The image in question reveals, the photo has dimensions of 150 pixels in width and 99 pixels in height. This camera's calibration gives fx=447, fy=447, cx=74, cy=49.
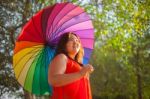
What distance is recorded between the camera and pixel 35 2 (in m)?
24.8

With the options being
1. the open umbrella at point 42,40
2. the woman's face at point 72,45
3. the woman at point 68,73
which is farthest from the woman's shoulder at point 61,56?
the open umbrella at point 42,40

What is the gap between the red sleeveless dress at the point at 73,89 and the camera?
5.09 m

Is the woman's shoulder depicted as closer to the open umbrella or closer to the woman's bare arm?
the woman's bare arm

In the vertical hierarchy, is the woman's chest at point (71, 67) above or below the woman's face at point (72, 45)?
below

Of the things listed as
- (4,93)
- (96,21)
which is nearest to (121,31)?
(96,21)

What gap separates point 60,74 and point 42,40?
4.14 feet

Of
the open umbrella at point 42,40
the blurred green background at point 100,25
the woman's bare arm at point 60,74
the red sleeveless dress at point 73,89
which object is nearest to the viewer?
the woman's bare arm at point 60,74

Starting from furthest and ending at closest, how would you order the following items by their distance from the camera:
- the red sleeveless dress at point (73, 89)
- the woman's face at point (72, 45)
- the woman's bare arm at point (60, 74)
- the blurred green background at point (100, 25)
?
1. the blurred green background at point (100, 25)
2. the woman's face at point (72, 45)
3. the red sleeveless dress at point (73, 89)
4. the woman's bare arm at point (60, 74)

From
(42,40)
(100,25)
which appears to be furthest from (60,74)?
(100,25)

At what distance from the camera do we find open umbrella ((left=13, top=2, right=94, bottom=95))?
6161 mm

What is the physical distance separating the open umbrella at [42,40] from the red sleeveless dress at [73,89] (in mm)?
967

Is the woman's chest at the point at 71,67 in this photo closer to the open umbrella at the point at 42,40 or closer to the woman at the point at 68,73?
the woman at the point at 68,73

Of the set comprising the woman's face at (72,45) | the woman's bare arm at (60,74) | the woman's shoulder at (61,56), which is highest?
the woman's face at (72,45)

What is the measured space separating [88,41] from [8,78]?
2127cm
